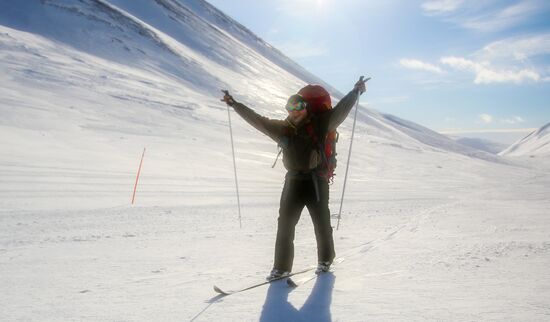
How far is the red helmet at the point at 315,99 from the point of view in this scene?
435cm

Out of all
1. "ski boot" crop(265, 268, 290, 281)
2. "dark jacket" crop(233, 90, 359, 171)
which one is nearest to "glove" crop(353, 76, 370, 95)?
"dark jacket" crop(233, 90, 359, 171)

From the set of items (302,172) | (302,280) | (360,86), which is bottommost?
(302,280)

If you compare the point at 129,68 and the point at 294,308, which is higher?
the point at 129,68

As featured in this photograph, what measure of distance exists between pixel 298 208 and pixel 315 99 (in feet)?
3.71

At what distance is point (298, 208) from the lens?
4.28 metres

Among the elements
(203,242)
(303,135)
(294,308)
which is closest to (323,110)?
(303,135)

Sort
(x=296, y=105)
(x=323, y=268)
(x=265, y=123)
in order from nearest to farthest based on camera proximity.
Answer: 1. (x=296, y=105)
2. (x=323, y=268)
3. (x=265, y=123)

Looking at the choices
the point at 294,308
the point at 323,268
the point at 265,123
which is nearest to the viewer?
the point at 294,308

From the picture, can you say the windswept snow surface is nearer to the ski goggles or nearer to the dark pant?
the dark pant

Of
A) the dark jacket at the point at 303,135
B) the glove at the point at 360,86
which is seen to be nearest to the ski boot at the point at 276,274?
the dark jacket at the point at 303,135

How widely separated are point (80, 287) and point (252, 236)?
3.08 m

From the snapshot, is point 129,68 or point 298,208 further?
point 129,68

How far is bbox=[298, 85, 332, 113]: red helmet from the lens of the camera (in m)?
4.35

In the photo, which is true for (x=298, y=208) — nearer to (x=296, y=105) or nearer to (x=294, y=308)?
(x=296, y=105)
